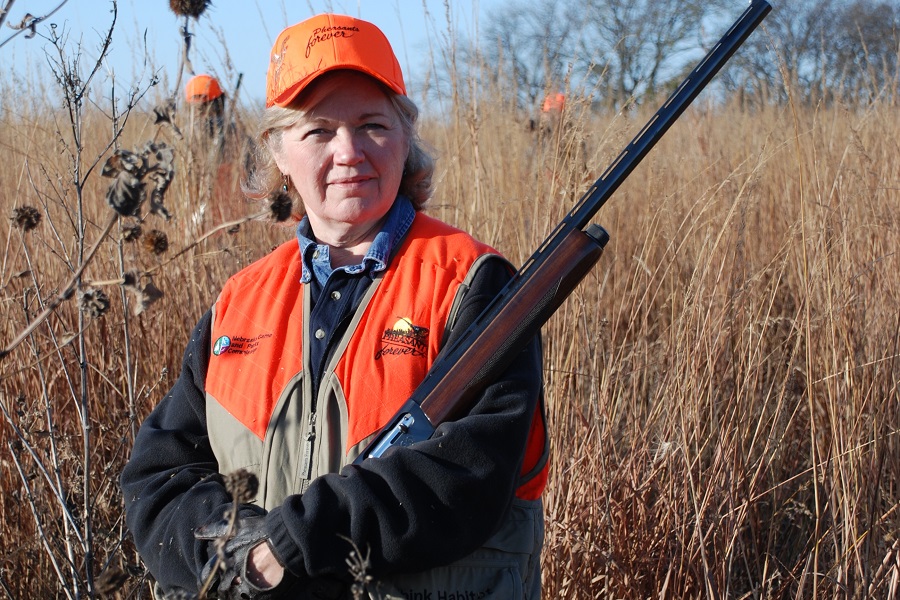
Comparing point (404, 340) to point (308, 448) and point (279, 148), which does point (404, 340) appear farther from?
point (279, 148)

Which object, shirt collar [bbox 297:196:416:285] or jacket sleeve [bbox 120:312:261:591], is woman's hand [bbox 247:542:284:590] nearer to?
jacket sleeve [bbox 120:312:261:591]

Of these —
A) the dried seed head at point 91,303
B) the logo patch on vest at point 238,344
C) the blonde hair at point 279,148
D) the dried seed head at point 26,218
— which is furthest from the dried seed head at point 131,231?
the blonde hair at point 279,148

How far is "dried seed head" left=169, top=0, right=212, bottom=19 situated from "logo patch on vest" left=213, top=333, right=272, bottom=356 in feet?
3.05

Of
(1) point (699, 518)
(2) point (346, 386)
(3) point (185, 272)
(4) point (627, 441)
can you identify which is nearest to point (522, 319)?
(2) point (346, 386)

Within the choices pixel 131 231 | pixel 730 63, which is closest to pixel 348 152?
pixel 131 231

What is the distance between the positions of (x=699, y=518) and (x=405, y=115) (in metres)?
1.29

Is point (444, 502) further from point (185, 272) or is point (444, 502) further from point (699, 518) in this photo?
point (185, 272)

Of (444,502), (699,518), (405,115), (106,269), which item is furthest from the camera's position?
(106,269)

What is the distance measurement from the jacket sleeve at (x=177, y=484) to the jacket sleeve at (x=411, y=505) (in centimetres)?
20

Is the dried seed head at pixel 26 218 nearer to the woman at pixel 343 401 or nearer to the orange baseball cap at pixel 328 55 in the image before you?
the woman at pixel 343 401

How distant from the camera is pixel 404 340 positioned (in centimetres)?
175

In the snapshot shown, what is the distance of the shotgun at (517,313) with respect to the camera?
166 cm

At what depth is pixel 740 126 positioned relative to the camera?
666 centimetres

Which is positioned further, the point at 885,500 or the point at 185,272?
the point at 185,272
